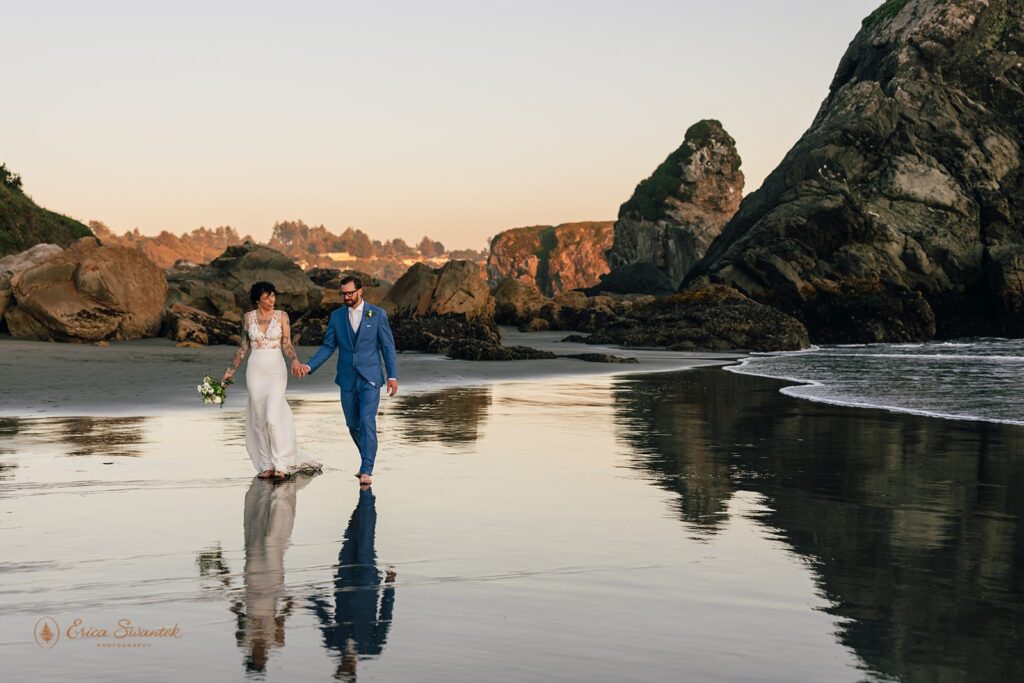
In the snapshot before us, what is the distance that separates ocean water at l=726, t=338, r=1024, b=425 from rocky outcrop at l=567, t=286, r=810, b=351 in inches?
72.9

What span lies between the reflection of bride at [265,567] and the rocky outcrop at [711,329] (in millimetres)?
33711

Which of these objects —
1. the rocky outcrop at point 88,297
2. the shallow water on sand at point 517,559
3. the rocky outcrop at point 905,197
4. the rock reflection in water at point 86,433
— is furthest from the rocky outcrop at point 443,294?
the shallow water on sand at point 517,559

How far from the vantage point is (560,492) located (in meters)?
9.72

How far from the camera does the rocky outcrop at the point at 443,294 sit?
141 ft

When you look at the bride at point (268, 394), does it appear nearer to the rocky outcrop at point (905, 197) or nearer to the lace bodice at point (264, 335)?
the lace bodice at point (264, 335)

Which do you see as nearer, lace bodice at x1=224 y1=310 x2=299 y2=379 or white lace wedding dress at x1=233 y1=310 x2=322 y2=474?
white lace wedding dress at x1=233 y1=310 x2=322 y2=474

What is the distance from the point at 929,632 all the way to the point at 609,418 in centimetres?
1093

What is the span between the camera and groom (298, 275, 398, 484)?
11055 mm

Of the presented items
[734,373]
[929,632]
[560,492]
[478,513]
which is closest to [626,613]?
[929,632]

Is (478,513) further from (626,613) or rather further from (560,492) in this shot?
(626,613)

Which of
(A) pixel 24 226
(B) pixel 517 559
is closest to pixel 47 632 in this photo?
(B) pixel 517 559

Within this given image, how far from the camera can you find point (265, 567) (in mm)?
6695

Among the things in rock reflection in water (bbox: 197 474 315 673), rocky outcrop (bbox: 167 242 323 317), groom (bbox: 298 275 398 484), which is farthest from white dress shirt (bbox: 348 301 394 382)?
rocky outcrop (bbox: 167 242 323 317)

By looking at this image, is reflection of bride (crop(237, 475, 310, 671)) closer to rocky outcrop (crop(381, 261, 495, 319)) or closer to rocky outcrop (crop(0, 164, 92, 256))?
rocky outcrop (crop(381, 261, 495, 319))
